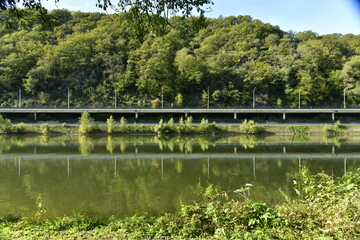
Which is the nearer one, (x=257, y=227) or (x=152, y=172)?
(x=257, y=227)

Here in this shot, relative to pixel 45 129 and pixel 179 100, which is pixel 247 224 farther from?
pixel 179 100

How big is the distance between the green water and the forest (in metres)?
35.8

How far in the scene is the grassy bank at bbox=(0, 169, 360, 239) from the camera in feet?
16.5

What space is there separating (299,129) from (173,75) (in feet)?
103

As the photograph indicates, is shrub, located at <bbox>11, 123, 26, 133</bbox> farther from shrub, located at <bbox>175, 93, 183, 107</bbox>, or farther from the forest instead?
shrub, located at <bbox>175, 93, 183, 107</bbox>

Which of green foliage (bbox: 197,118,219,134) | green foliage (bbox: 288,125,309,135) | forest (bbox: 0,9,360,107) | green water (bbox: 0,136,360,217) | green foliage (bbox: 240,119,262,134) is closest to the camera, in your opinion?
green water (bbox: 0,136,360,217)

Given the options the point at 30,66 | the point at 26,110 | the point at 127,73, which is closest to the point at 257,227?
the point at 26,110

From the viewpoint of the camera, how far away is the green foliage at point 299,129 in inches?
1673

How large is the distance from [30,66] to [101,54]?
17046mm

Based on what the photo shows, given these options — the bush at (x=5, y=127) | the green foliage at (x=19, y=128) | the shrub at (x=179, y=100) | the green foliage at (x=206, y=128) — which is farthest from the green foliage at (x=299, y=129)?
the bush at (x=5, y=127)

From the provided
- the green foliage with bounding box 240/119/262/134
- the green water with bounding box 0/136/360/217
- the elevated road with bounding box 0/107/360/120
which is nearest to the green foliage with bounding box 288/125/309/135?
the green foliage with bounding box 240/119/262/134

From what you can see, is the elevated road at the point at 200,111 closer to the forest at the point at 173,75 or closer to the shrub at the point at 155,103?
the shrub at the point at 155,103

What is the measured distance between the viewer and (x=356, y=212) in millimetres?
4965

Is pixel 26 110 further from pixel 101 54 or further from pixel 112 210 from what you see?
pixel 112 210
